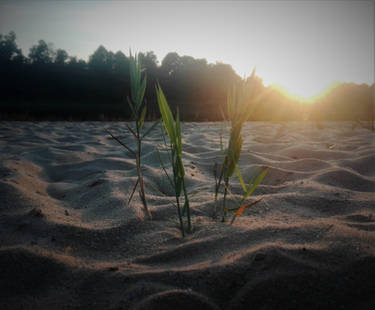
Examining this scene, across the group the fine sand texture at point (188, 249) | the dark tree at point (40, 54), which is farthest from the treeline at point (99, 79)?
the fine sand texture at point (188, 249)

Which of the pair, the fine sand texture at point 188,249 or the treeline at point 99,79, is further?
the treeline at point 99,79

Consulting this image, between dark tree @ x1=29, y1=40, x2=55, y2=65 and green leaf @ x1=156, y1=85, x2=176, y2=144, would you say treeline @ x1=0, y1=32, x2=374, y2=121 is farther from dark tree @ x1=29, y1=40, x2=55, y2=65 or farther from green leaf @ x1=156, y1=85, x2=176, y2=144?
green leaf @ x1=156, y1=85, x2=176, y2=144

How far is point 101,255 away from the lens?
0.82 meters

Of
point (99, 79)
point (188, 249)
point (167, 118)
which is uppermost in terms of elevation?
point (99, 79)

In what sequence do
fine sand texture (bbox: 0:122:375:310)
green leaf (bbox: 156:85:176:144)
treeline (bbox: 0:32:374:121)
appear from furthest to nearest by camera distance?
treeline (bbox: 0:32:374:121) < green leaf (bbox: 156:85:176:144) < fine sand texture (bbox: 0:122:375:310)

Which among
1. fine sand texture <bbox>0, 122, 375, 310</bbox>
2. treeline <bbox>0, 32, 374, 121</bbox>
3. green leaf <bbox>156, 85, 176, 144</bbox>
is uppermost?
treeline <bbox>0, 32, 374, 121</bbox>

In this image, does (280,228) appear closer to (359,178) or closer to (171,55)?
(359,178)

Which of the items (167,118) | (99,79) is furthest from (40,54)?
(167,118)

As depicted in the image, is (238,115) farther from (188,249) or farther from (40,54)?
(40,54)

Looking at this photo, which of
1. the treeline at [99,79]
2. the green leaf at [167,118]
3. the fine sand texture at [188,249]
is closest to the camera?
the fine sand texture at [188,249]

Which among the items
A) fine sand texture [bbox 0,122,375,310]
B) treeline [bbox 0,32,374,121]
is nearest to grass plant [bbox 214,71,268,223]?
fine sand texture [bbox 0,122,375,310]

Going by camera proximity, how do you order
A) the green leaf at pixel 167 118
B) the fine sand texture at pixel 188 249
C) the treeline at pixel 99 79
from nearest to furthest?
the fine sand texture at pixel 188 249, the green leaf at pixel 167 118, the treeline at pixel 99 79

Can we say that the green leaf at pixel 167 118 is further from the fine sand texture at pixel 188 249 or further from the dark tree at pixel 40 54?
the dark tree at pixel 40 54

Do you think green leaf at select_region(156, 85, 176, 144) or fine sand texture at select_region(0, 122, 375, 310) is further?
green leaf at select_region(156, 85, 176, 144)
